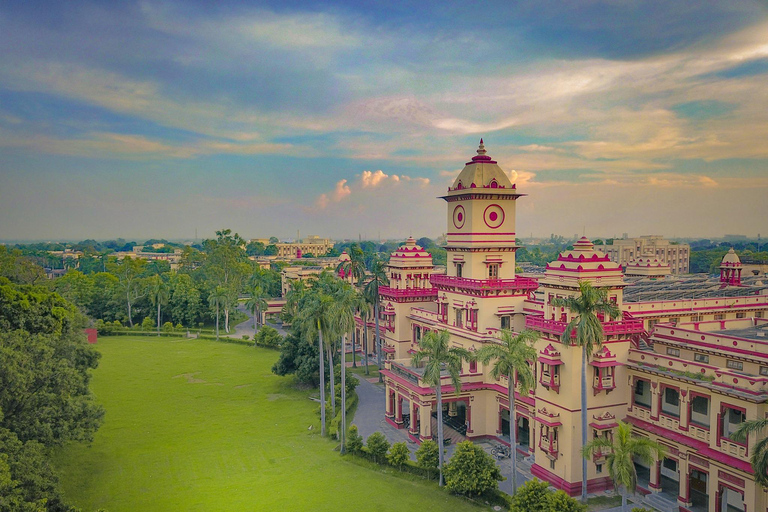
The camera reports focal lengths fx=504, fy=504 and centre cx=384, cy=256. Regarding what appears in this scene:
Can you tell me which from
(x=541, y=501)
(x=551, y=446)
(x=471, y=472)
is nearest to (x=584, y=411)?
(x=551, y=446)

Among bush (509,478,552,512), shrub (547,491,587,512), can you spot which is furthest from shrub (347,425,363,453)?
shrub (547,491,587,512)

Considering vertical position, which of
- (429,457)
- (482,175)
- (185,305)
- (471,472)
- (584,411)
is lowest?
(429,457)

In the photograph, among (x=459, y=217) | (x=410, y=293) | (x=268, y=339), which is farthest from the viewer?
(x=268, y=339)

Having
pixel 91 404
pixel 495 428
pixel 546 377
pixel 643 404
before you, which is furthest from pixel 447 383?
pixel 91 404

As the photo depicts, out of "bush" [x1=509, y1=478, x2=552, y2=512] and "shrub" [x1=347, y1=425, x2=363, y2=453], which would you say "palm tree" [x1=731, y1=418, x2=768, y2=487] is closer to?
"bush" [x1=509, y1=478, x2=552, y2=512]

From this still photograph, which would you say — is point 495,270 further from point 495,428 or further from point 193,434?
point 193,434

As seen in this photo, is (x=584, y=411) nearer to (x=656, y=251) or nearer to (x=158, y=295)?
(x=158, y=295)

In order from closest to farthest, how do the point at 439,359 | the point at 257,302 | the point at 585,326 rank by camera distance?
the point at 585,326, the point at 439,359, the point at 257,302

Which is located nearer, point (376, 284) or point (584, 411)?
point (584, 411)
